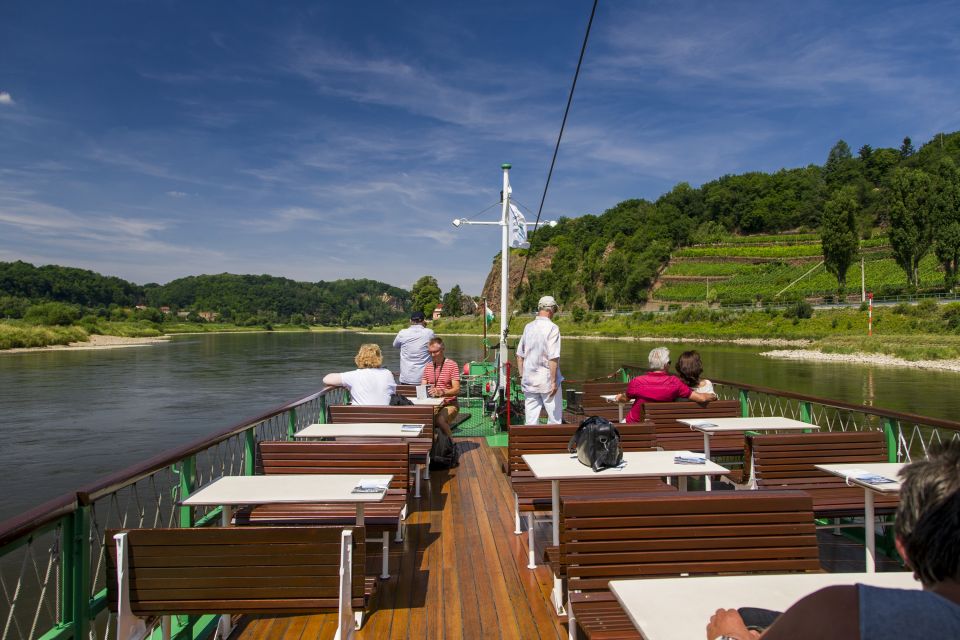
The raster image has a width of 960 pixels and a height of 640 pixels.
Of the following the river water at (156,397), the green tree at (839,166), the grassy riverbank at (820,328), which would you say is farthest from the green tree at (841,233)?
the green tree at (839,166)

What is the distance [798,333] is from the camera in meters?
47.3

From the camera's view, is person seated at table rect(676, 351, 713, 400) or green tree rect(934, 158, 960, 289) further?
green tree rect(934, 158, 960, 289)

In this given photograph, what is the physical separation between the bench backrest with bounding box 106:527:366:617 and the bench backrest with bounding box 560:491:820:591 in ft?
3.23

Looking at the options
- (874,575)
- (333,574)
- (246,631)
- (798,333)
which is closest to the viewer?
(874,575)

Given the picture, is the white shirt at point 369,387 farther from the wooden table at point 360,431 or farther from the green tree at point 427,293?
the green tree at point 427,293

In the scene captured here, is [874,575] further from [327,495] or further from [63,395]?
[63,395]

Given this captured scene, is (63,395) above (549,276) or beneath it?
→ beneath

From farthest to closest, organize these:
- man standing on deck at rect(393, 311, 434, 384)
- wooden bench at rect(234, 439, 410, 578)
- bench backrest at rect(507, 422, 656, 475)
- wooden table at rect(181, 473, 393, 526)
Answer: man standing on deck at rect(393, 311, 434, 384)
bench backrest at rect(507, 422, 656, 475)
wooden bench at rect(234, 439, 410, 578)
wooden table at rect(181, 473, 393, 526)

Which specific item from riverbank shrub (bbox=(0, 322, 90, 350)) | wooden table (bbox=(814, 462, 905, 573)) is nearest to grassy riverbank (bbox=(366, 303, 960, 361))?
wooden table (bbox=(814, 462, 905, 573))

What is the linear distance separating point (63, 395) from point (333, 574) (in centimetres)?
2988

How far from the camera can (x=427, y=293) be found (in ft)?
346

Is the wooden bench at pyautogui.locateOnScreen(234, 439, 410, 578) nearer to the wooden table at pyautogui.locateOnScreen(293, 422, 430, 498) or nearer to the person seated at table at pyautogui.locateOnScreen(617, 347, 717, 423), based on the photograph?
the wooden table at pyautogui.locateOnScreen(293, 422, 430, 498)

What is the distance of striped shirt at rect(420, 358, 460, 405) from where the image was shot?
6.71 metres

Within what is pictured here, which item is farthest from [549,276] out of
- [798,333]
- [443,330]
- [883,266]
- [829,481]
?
[829,481]
